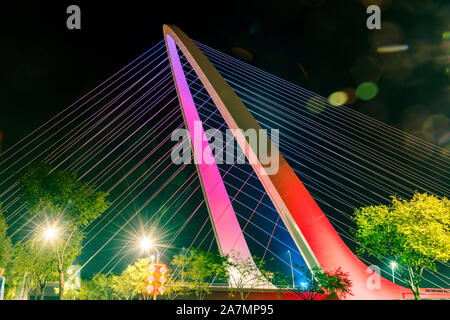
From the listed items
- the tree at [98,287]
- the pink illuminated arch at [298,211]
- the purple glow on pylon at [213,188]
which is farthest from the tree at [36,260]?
the pink illuminated arch at [298,211]

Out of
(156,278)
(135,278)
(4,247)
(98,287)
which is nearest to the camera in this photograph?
(156,278)

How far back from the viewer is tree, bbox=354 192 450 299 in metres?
15.7

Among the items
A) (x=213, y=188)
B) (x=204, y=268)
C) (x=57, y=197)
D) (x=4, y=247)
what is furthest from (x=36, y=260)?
(x=213, y=188)

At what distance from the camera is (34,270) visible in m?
21.7

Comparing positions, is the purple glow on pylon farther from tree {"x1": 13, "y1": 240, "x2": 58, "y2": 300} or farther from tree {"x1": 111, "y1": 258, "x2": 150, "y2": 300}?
tree {"x1": 13, "y1": 240, "x2": 58, "y2": 300}

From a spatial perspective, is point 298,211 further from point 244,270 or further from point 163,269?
point 163,269

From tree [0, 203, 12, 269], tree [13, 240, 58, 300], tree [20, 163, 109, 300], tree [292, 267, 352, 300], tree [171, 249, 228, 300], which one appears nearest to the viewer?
tree [292, 267, 352, 300]

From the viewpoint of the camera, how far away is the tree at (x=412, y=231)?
15.7 m

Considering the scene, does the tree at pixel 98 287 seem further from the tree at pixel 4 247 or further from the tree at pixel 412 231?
the tree at pixel 412 231

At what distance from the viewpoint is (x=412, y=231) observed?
1620cm

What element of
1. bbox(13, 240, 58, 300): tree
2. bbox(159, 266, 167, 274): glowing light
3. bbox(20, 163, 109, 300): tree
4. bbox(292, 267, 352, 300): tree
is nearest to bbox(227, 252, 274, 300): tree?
bbox(292, 267, 352, 300): tree

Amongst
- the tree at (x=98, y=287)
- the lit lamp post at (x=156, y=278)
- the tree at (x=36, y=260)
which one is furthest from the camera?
the tree at (x=98, y=287)
